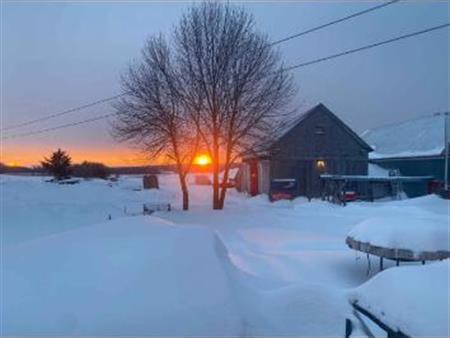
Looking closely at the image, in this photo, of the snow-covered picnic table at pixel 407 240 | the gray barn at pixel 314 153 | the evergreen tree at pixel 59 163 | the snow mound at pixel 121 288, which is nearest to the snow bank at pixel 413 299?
the snow mound at pixel 121 288

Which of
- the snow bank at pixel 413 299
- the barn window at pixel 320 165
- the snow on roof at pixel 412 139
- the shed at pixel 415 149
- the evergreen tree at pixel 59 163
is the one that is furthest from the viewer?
the evergreen tree at pixel 59 163

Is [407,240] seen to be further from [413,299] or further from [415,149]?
[415,149]

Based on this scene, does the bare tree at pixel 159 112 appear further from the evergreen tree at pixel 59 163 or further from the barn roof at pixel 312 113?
the evergreen tree at pixel 59 163

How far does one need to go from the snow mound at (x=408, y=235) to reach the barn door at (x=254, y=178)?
93.4ft

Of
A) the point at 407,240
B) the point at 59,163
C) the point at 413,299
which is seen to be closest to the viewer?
the point at 413,299

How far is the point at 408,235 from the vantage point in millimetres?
12086

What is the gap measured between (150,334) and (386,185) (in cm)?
3604

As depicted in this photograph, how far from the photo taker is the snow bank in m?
3.79

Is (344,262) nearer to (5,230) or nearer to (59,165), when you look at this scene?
(5,230)

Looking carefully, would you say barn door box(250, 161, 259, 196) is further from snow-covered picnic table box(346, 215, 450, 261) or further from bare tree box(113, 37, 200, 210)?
snow-covered picnic table box(346, 215, 450, 261)

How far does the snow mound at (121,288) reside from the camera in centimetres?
549

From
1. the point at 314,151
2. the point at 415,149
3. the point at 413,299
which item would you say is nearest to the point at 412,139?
the point at 415,149

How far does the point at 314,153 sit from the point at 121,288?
111 ft

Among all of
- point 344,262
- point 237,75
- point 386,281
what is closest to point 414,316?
point 386,281
